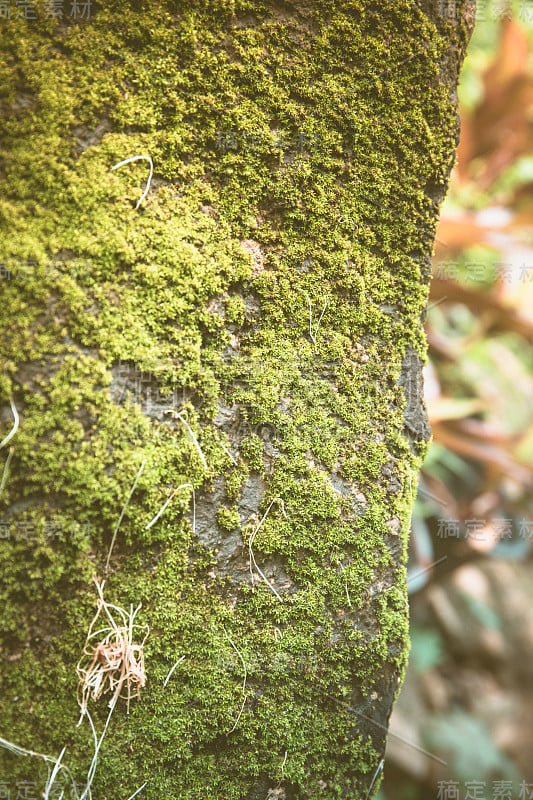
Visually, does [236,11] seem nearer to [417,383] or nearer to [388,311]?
[388,311]

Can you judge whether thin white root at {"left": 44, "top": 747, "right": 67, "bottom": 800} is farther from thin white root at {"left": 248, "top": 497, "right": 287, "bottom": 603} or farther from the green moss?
the green moss

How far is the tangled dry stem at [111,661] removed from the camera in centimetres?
77

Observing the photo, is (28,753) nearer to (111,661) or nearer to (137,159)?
(111,661)

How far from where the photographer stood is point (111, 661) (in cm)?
77

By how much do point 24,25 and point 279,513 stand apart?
97 cm

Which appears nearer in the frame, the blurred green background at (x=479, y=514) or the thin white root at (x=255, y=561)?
the thin white root at (x=255, y=561)

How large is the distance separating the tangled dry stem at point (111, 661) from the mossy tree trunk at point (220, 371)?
0.02 m

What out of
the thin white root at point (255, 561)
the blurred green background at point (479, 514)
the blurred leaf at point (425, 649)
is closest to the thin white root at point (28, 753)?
the thin white root at point (255, 561)

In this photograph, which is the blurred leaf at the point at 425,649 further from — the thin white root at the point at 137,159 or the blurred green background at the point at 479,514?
the thin white root at the point at 137,159

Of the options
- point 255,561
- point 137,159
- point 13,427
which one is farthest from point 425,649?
point 137,159

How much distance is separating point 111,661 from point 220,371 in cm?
55

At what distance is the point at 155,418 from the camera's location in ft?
2.68

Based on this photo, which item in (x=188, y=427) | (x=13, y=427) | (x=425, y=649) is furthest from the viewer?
(x=425, y=649)

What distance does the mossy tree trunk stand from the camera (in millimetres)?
757
